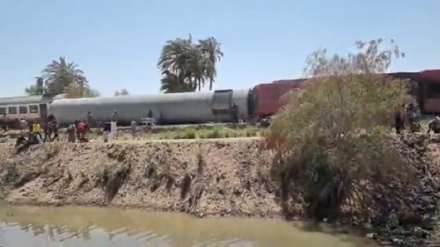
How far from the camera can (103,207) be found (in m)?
26.4

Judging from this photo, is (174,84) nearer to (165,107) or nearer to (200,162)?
(165,107)

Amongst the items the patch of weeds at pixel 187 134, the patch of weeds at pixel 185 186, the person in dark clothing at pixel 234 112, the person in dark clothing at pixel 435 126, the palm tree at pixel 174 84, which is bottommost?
the patch of weeds at pixel 185 186

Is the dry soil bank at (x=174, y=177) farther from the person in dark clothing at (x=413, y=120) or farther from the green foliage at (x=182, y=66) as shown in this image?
the green foliage at (x=182, y=66)

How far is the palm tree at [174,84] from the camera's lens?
6400cm

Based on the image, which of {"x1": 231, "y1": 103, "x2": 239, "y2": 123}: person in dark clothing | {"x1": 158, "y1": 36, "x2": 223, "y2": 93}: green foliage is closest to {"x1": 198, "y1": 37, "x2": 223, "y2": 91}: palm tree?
{"x1": 158, "y1": 36, "x2": 223, "y2": 93}: green foliage

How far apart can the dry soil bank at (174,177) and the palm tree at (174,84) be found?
3258 cm

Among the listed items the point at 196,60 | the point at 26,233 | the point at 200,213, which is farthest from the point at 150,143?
the point at 196,60

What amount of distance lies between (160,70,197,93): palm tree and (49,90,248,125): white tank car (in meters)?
18.9

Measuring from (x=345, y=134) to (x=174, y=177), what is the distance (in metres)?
8.47

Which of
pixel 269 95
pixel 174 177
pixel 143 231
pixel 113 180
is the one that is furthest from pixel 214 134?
pixel 143 231

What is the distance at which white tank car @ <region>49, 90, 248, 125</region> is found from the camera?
3900 centimetres

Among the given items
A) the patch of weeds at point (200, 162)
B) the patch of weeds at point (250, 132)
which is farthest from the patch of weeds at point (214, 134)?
the patch of weeds at point (200, 162)

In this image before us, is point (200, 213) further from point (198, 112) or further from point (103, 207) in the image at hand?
point (198, 112)

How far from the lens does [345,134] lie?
22.4 m
